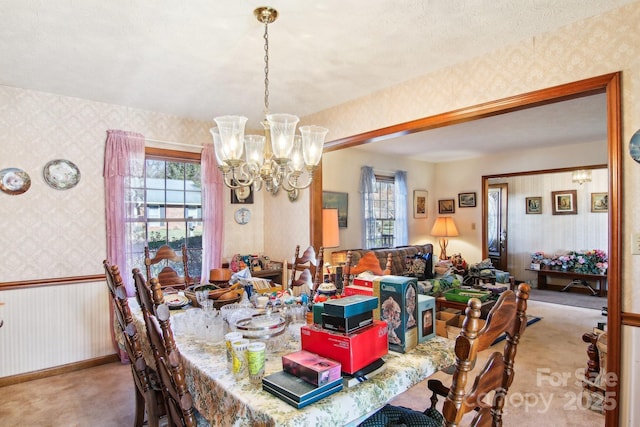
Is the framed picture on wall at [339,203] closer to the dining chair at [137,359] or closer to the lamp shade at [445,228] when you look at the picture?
the lamp shade at [445,228]

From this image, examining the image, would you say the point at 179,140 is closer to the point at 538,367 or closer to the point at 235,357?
the point at 235,357

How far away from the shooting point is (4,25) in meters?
2.09

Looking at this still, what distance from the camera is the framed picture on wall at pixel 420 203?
713 centimetres

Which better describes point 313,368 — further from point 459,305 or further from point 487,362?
point 459,305

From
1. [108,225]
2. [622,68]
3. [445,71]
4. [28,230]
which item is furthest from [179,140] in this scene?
[622,68]

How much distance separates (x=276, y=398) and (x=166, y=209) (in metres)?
3.39

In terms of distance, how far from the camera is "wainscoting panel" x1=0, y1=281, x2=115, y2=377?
3.09 m

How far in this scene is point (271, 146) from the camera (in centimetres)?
209

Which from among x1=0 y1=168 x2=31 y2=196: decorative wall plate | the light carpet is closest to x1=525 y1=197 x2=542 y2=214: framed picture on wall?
the light carpet

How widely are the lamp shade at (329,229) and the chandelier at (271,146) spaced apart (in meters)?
1.82

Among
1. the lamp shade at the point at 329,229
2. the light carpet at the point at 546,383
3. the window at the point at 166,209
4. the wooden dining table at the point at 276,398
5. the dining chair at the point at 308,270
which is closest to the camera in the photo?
the wooden dining table at the point at 276,398

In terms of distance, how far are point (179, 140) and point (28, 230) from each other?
1.65 m

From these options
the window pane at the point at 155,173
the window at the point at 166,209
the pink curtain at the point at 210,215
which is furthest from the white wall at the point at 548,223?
the window pane at the point at 155,173

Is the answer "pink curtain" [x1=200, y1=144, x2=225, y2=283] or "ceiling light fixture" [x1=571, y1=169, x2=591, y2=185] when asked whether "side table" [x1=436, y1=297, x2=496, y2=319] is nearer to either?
"pink curtain" [x1=200, y1=144, x2=225, y2=283]
